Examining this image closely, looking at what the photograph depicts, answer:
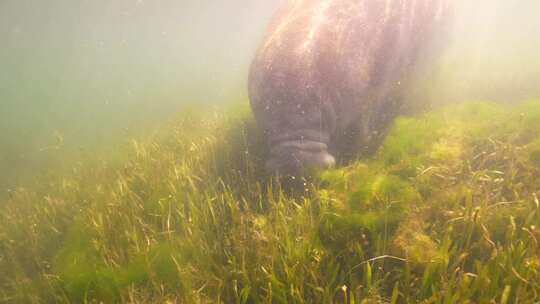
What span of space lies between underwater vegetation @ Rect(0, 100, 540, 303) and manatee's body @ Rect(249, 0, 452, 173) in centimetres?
43

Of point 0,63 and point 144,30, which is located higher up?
point 144,30

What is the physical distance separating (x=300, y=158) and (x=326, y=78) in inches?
40.1

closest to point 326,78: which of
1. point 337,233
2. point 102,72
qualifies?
point 337,233

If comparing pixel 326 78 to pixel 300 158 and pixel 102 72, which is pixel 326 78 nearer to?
pixel 300 158

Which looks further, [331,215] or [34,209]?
[34,209]

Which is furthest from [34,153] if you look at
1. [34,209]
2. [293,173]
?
[293,173]

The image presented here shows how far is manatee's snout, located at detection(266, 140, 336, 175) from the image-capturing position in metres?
4.49

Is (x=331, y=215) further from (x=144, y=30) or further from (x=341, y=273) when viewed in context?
(x=144, y=30)

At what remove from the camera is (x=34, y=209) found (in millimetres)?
7262


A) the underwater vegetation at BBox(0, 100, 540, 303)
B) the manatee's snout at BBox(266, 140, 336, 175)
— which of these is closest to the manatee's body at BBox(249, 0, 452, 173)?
the manatee's snout at BBox(266, 140, 336, 175)

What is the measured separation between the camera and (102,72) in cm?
7381

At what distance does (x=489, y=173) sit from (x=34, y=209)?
23.9 feet

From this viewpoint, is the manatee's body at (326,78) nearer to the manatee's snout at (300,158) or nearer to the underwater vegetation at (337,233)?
the manatee's snout at (300,158)

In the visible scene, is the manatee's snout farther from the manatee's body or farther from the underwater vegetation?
the underwater vegetation
